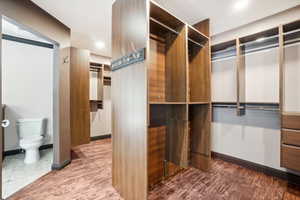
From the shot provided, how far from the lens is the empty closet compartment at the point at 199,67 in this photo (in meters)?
2.41

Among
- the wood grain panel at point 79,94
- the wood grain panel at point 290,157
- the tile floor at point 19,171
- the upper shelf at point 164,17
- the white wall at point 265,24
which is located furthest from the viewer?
the wood grain panel at point 79,94

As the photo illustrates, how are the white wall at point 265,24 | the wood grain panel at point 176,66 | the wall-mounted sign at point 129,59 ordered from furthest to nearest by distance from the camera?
1. the white wall at point 265,24
2. the wood grain panel at point 176,66
3. the wall-mounted sign at point 129,59

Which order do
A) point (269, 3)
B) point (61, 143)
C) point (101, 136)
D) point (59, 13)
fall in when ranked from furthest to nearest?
point (101, 136), point (61, 143), point (59, 13), point (269, 3)

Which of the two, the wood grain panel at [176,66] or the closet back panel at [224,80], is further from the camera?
the closet back panel at [224,80]

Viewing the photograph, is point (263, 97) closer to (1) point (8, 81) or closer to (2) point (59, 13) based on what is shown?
(2) point (59, 13)

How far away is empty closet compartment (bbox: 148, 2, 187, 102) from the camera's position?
1.98 meters

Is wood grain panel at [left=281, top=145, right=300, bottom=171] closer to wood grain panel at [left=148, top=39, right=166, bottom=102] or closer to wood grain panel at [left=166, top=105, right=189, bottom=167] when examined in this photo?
wood grain panel at [left=166, top=105, right=189, bottom=167]

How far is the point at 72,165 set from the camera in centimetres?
279

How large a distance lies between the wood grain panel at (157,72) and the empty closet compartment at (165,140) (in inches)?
7.2

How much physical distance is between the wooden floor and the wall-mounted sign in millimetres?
1729

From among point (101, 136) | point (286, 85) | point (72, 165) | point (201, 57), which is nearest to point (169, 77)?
point (201, 57)

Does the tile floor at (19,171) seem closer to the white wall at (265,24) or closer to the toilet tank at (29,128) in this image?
the toilet tank at (29,128)

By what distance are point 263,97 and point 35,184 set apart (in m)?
3.91

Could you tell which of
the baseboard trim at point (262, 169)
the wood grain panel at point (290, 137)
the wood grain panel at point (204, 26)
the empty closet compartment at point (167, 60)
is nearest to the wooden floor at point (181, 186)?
the baseboard trim at point (262, 169)
